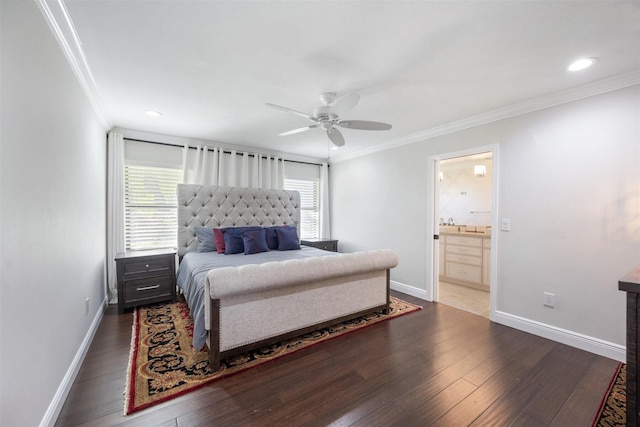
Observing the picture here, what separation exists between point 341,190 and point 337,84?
126 inches

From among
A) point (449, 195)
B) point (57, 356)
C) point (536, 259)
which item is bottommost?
point (57, 356)

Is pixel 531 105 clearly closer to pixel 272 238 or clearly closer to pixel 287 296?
pixel 287 296

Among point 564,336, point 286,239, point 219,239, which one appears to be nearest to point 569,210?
point 564,336

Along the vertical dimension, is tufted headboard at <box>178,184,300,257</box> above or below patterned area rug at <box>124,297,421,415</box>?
above

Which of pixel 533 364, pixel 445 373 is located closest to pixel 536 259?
pixel 533 364

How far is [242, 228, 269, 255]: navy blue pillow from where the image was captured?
381cm

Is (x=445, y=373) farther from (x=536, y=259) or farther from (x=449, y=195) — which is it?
(x=449, y=195)

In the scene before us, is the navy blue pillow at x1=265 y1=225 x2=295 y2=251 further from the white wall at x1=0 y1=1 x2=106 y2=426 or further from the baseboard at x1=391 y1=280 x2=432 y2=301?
the white wall at x1=0 y1=1 x2=106 y2=426

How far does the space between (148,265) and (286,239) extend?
192cm

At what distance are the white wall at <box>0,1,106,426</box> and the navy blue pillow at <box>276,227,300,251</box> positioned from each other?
2.42 metres

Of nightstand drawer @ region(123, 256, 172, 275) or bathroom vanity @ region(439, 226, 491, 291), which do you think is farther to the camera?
bathroom vanity @ region(439, 226, 491, 291)

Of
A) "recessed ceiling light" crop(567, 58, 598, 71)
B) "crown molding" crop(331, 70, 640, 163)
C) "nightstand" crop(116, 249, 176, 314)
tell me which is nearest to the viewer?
"recessed ceiling light" crop(567, 58, 598, 71)

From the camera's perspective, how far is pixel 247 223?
4.61 m

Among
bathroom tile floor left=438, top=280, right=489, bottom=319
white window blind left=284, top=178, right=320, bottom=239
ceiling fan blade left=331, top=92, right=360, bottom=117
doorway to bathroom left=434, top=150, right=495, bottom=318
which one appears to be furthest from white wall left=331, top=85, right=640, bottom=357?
white window blind left=284, top=178, right=320, bottom=239
